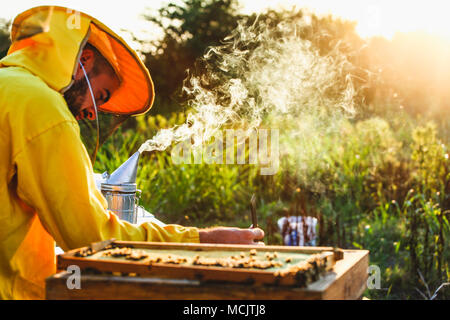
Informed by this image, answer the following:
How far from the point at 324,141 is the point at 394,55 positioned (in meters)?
6.14

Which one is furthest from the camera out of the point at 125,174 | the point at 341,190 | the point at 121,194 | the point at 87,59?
the point at 341,190

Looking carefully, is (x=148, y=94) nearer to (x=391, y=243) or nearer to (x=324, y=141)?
(x=391, y=243)

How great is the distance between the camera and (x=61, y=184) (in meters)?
1.74

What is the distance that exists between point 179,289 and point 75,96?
119cm

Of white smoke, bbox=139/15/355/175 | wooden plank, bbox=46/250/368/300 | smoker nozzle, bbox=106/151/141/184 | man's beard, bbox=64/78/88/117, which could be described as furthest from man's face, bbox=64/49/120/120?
white smoke, bbox=139/15/355/175

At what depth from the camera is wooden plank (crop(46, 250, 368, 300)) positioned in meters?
1.38

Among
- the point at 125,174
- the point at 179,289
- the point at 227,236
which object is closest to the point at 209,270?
the point at 179,289

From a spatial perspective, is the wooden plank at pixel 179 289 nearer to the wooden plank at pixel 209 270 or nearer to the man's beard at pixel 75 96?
the wooden plank at pixel 209 270

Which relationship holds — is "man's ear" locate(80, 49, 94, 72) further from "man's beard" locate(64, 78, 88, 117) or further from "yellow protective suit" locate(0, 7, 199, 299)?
"yellow protective suit" locate(0, 7, 199, 299)

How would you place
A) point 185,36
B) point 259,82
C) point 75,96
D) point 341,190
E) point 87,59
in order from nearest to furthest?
point 75,96, point 87,59, point 259,82, point 341,190, point 185,36

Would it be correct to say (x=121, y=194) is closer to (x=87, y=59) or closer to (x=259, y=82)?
(x=87, y=59)

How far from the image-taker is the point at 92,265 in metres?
1.56

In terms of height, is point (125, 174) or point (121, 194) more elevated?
point (125, 174)

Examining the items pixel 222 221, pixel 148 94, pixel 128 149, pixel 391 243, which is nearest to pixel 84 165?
pixel 148 94
